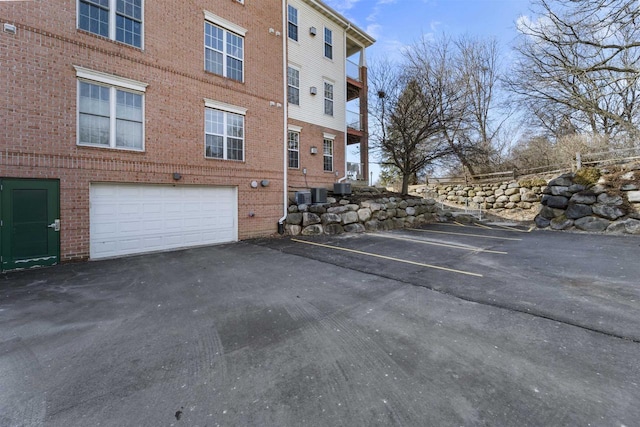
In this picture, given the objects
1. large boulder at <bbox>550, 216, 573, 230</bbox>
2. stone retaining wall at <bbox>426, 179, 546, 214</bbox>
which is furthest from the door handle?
stone retaining wall at <bbox>426, 179, 546, 214</bbox>

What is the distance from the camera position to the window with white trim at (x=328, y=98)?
14.4 meters

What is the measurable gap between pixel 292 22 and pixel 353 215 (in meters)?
9.63

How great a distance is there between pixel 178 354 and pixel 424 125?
1453cm

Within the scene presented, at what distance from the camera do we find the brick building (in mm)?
6173

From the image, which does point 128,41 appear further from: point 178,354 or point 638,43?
point 638,43

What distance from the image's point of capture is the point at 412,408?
2027 millimetres

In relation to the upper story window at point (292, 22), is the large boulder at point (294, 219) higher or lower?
lower

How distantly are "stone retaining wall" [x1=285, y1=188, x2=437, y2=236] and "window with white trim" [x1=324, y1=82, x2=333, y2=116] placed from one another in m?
4.66

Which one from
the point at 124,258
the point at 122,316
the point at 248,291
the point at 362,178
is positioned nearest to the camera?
the point at 122,316

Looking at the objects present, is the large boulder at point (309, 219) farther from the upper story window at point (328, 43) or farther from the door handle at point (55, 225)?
the upper story window at point (328, 43)

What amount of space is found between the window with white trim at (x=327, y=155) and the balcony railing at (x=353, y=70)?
15.5 ft

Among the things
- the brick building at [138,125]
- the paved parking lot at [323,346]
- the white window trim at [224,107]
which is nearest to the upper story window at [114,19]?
the brick building at [138,125]

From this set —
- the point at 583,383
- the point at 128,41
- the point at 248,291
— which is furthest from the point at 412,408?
the point at 128,41

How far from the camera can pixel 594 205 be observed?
37.1 ft
